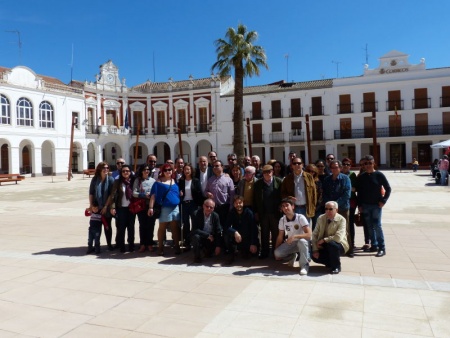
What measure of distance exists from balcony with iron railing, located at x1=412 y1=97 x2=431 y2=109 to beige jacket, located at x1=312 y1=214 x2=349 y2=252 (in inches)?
1420

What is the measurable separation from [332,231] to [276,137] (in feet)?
118

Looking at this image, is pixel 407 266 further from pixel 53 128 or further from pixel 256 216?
pixel 53 128

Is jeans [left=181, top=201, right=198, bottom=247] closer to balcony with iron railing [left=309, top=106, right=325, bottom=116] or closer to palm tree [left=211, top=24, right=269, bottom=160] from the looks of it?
palm tree [left=211, top=24, right=269, bottom=160]

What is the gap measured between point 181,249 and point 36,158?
31.8 m

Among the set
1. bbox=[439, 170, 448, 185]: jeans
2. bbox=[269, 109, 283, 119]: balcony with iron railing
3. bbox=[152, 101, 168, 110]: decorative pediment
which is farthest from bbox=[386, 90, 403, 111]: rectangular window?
bbox=[152, 101, 168, 110]: decorative pediment

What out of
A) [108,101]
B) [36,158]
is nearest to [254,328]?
[36,158]

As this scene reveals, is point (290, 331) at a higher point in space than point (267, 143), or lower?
lower

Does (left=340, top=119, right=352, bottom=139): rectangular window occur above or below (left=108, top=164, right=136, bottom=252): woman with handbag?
above

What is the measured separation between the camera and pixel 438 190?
16.4m

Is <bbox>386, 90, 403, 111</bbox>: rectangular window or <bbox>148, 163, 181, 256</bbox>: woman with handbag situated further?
<bbox>386, 90, 403, 111</bbox>: rectangular window

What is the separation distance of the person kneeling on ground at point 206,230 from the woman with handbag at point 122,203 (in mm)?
1371

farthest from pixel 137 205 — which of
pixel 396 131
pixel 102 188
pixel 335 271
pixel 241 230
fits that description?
pixel 396 131

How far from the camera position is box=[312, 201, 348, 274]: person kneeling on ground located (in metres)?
5.43

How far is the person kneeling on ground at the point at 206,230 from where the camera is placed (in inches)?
242
